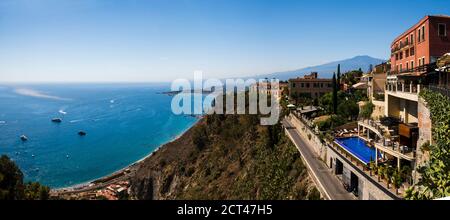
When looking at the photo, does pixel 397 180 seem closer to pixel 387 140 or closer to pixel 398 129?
pixel 387 140

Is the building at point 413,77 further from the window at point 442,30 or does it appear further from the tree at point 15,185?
the tree at point 15,185

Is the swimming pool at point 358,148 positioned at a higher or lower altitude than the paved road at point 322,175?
higher

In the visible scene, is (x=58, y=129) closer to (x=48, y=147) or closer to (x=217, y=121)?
(x=48, y=147)

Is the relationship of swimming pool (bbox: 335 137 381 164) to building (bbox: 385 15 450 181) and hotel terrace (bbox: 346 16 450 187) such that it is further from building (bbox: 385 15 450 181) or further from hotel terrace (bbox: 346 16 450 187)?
building (bbox: 385 15 450 181)

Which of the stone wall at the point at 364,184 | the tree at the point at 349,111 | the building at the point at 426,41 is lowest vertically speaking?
the stone wall at the point at 364,184

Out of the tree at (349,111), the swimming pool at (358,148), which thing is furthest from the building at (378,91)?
the swimming pool at (358,148)

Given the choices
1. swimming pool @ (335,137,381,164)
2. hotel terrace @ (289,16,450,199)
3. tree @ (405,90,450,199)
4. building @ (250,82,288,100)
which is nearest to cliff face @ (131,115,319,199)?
hotel terrace @ (289,16,450,199)
